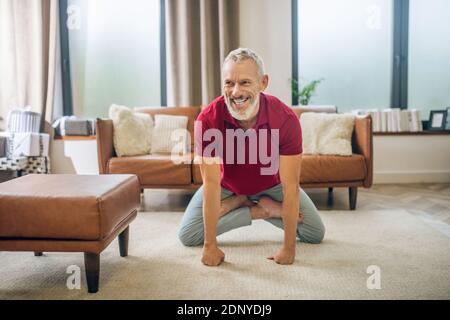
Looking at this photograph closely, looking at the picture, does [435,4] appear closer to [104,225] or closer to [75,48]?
[75,48]

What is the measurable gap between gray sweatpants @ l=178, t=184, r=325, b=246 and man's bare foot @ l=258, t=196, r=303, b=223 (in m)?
0.03

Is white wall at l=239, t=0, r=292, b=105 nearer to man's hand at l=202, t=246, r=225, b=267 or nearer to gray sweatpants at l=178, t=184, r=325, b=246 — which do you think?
gray sweatpants at l=178, t=184, r=325, b=246

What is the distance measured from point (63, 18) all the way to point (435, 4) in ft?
12.3

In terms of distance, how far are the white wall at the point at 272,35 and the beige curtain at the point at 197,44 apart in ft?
0.43

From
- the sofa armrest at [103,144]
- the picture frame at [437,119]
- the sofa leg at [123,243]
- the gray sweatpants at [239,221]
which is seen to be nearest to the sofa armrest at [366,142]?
the gray sweatpants at [239,221]

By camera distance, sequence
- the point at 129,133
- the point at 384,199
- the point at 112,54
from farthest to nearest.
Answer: the point at 112,54 → the point at 384,199 → the point at 129,133

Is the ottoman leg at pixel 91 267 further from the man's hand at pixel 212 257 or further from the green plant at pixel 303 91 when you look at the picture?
the green plant at pixel 303 91

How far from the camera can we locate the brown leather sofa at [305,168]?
2.88 metres

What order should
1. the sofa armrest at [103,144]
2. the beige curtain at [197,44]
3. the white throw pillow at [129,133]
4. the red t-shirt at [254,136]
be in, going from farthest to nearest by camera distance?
the beige curtain at [197,44], the white throw pillow at [129,133], the sofa armrest at [103,144], the red t-shirt at [254,136]

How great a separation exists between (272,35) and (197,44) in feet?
2.49

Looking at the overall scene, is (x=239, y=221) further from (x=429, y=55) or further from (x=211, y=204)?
(x=429, y=55)

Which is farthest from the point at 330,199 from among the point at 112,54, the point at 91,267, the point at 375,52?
the point at 112,54

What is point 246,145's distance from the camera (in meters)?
1.86

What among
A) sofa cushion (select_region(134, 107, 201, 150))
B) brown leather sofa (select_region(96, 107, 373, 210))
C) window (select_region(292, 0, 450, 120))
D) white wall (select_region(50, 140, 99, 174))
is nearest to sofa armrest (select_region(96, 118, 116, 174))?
brown leather sofa (select_region(96, 107, 373, 210))
